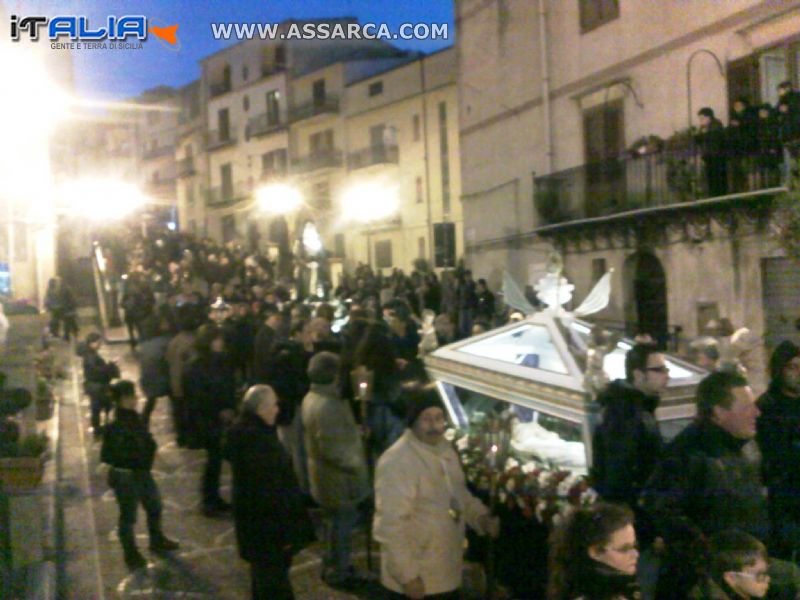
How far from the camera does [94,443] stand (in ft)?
39.5

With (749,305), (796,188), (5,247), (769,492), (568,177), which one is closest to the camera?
(769,492)

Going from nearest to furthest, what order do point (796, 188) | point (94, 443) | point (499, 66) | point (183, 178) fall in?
point (796, 188), point (94, 443), point (499, 66), point (183, 178)

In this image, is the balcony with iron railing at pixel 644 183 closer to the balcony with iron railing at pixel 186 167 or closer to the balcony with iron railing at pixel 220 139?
the balcony with iron railing at pixel 220 139

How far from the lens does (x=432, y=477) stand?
4.89 m

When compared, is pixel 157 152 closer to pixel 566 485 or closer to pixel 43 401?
pixel 43 401

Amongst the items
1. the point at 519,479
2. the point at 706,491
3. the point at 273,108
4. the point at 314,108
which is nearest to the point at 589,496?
the point at 519,479

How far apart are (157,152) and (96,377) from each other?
59382 mm

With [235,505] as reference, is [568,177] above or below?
above

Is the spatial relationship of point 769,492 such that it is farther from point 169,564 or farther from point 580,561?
point 169,564

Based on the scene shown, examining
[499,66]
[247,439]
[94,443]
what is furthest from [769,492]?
[499,66]

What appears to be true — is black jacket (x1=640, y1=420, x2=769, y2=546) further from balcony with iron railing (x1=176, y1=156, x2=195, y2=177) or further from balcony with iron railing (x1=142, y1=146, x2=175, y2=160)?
balcony with iron railing (x1=142, y1=146, x2=175, y2=160)

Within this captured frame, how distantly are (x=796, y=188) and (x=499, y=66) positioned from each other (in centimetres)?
1336

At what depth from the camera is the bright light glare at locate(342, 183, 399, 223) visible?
35.1 m

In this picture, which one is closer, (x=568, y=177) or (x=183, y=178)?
(x=568, y=177)
